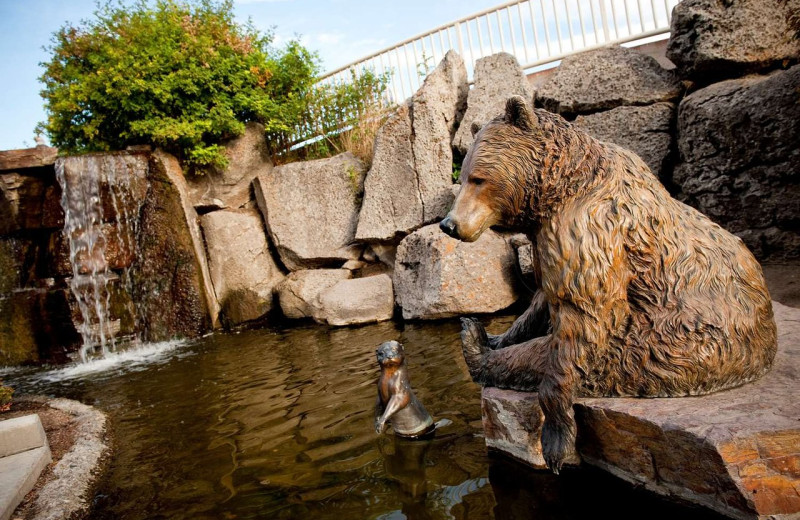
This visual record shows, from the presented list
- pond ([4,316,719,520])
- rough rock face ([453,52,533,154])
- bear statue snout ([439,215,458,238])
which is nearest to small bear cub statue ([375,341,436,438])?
pond ([4,316,719,520])

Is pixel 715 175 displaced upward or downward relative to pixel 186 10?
downward

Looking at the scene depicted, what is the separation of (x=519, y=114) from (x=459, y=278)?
4794 mm

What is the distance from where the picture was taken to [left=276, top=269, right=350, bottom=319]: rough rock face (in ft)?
28.2

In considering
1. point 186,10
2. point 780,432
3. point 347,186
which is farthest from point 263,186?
point 780,432

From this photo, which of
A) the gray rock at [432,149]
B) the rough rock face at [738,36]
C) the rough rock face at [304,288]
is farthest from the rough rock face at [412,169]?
the rough rock face at [738,36]

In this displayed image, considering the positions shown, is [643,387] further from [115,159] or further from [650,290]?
[115,159]

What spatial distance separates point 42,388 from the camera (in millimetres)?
5949

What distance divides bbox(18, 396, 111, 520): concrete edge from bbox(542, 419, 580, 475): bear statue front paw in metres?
2.61

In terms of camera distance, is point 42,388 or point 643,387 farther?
point 42,388

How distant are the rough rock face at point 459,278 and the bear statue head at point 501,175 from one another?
180 inches

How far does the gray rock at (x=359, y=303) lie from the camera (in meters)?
7.60

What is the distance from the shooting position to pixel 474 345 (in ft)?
Result: 9.64

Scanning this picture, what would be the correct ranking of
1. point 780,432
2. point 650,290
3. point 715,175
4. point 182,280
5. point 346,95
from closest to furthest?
point 780,432 → point 650,290 → point 715,175 → point 182,280 → point 346,95

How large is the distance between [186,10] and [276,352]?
8259 mm
